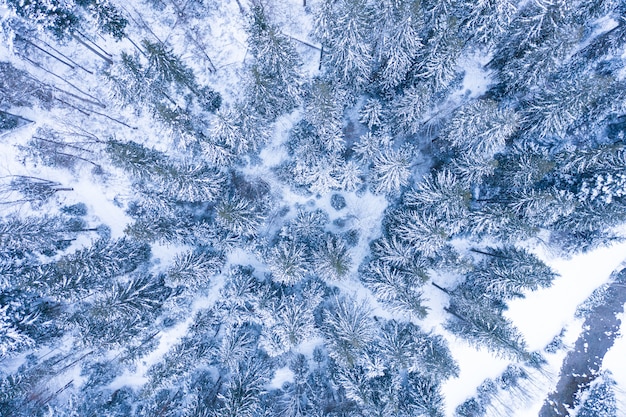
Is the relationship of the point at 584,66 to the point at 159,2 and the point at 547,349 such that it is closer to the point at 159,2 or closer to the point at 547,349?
the point at 547,349

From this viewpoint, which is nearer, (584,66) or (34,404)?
(584,66)

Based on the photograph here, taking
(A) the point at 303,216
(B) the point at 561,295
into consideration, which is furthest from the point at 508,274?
(A) the point at 303,216

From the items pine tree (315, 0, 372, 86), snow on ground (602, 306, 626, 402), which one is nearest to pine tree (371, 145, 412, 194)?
pine tree (315, 0, 372, 86)

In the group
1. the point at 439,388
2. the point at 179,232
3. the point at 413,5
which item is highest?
the point at 413,5

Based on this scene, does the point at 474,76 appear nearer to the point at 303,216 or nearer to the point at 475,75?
the point at 475,75

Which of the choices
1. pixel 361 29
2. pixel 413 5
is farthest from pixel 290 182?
pixel 413 5

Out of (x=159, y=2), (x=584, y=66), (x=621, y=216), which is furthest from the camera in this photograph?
(x=159, y=2)
